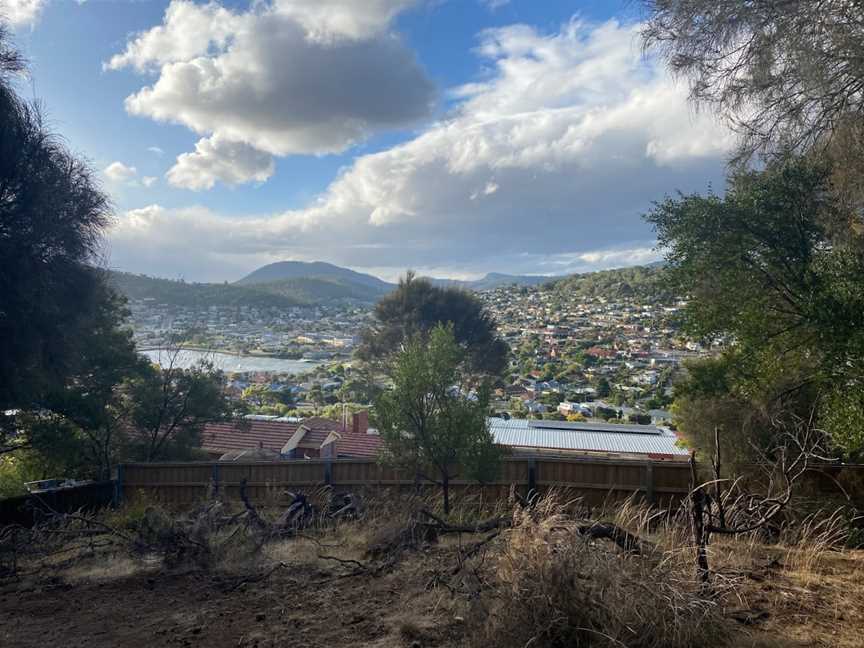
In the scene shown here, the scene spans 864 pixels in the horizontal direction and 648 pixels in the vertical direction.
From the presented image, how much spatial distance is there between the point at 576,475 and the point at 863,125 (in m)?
7.76

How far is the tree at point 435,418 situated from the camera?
1007cm

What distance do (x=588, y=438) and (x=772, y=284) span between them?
974 cm

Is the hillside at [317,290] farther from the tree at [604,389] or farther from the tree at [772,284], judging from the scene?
the tree at [772,284]

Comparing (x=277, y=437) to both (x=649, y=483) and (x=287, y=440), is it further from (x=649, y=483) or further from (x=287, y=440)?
(x=649, y=483)

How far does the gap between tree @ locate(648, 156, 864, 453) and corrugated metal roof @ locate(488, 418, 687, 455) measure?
21.5 ft

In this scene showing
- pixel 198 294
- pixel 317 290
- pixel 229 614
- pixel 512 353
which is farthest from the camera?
pixel 317 290

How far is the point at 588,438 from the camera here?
1805cm

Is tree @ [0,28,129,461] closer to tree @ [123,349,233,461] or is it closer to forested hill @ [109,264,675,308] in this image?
tree @ [123,349,233,461]

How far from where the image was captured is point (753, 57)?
5922mm

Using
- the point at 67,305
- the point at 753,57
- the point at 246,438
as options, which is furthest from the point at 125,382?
the point at 753,57

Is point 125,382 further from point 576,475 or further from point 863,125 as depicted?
point 863,125

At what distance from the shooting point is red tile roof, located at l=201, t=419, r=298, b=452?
1867 centimetres

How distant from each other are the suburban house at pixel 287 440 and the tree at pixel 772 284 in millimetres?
10280

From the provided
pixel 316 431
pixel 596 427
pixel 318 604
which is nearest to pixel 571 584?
pixel 318 604
